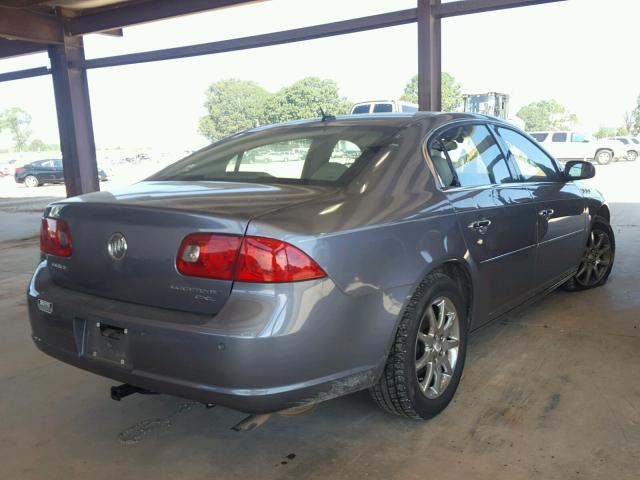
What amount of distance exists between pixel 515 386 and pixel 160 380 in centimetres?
189

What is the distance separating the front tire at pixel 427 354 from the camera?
2484 mm

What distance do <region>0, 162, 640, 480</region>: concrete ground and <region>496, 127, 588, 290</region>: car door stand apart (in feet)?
1.69

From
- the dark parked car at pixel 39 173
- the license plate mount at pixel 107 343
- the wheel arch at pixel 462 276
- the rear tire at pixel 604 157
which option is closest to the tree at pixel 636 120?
the rear tire at pixel 604 157

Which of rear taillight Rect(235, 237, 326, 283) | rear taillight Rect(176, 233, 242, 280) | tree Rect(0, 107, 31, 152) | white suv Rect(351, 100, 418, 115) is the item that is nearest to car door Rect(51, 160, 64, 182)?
white suv Rect(351, 100, 418, 115)

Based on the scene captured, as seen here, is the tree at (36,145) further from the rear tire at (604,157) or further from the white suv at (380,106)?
the rear tire at (604,157)

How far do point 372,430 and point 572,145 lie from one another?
2583cm

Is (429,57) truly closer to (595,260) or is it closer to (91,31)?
(595,260)

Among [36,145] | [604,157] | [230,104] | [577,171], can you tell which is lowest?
[604,157]

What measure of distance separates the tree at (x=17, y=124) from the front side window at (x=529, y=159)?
105m

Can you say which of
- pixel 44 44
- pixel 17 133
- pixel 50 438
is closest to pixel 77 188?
pixel 44 44

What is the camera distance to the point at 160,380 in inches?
84.0

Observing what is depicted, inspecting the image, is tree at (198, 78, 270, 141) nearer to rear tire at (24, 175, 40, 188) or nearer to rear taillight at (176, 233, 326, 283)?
rear tire at (24, 175, 40, 188)

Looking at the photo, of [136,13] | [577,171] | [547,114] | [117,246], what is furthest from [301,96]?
[117,246]

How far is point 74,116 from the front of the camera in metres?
10.7
